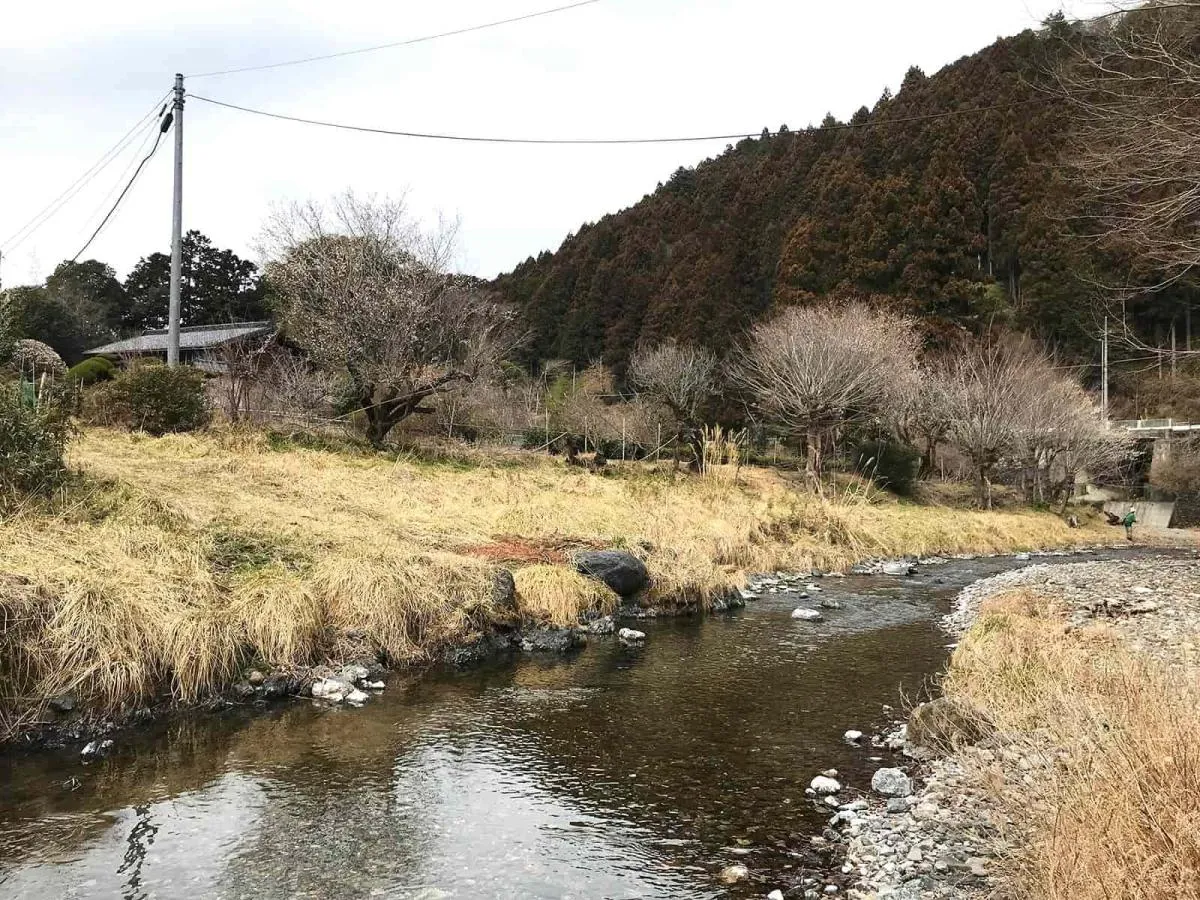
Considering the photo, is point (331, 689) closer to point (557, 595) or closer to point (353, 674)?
point (353, 674)

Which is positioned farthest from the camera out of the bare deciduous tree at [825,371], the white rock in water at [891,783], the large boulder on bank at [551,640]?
the bare deciduous tree at [825,371]

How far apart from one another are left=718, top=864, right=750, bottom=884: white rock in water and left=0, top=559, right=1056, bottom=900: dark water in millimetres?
60

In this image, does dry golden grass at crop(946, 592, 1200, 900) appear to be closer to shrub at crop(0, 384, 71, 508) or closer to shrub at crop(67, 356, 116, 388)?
shrub at crop(0, 384, 71, 508)

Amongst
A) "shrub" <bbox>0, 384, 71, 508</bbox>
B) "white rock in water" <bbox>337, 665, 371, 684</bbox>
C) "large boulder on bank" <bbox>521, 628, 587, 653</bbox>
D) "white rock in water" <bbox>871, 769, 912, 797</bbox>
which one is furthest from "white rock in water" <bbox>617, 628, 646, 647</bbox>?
"shrub" <bbox>0, 384, 71, 508</bbox>

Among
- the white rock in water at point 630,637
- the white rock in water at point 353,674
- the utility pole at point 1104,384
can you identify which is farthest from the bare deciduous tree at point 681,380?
the white rock in water at point 353,674

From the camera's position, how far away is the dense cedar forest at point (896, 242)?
37750mm

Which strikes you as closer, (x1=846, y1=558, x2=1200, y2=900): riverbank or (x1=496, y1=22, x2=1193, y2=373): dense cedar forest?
(x1=846, y1=558, x2=1200, y2=900): riverbank

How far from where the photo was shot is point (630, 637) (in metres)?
9.66

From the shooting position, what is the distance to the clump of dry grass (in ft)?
31.9

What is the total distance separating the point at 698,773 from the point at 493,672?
3206mm

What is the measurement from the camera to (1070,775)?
3.30 meters

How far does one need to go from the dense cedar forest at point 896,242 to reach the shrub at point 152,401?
725 inches

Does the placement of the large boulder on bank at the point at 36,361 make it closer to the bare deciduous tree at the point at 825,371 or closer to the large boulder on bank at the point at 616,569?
the large boulder on bank at the point at 616,569

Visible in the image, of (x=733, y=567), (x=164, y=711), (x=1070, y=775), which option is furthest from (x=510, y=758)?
(x=733, y=567)
